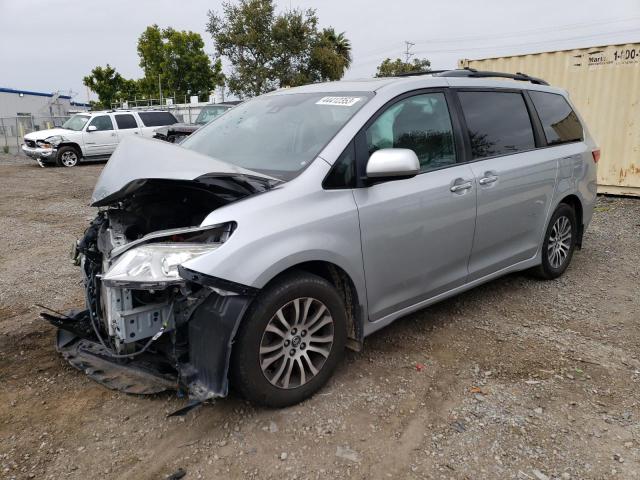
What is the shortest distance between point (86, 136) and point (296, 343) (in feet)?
53.1

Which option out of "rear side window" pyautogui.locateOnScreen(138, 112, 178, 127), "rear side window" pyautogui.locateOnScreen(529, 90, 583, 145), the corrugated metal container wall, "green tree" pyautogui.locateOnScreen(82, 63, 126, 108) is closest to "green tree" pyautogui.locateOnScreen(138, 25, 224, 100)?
"green tree" pyautogui.locateOnScreen(82, 63, 126, 108)

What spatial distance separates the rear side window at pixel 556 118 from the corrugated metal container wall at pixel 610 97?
17.0ft

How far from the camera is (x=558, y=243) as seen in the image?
4.69 meters

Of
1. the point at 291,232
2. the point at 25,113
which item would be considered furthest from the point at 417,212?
the point at 25,113

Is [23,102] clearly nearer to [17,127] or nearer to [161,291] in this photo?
[17,127]

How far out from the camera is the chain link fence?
23.6m

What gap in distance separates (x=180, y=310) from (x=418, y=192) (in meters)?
1.61

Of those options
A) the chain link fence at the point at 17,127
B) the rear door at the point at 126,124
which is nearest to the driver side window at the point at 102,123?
the rear door at the point at 126,124

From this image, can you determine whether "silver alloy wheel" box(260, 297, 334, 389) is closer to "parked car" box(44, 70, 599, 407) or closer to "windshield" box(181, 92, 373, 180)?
"parked car" box(44, 70, 599, 407)

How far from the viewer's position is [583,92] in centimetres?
938

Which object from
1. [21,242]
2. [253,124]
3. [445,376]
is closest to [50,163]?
[21,242]

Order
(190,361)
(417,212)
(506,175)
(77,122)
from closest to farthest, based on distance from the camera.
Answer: (190,361)
(417,212)
(506,175)
(77,122)

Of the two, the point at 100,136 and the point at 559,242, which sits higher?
the point at 100,136

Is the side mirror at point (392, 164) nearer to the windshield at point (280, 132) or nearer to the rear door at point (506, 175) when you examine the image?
the windshield at point (280, 132)
